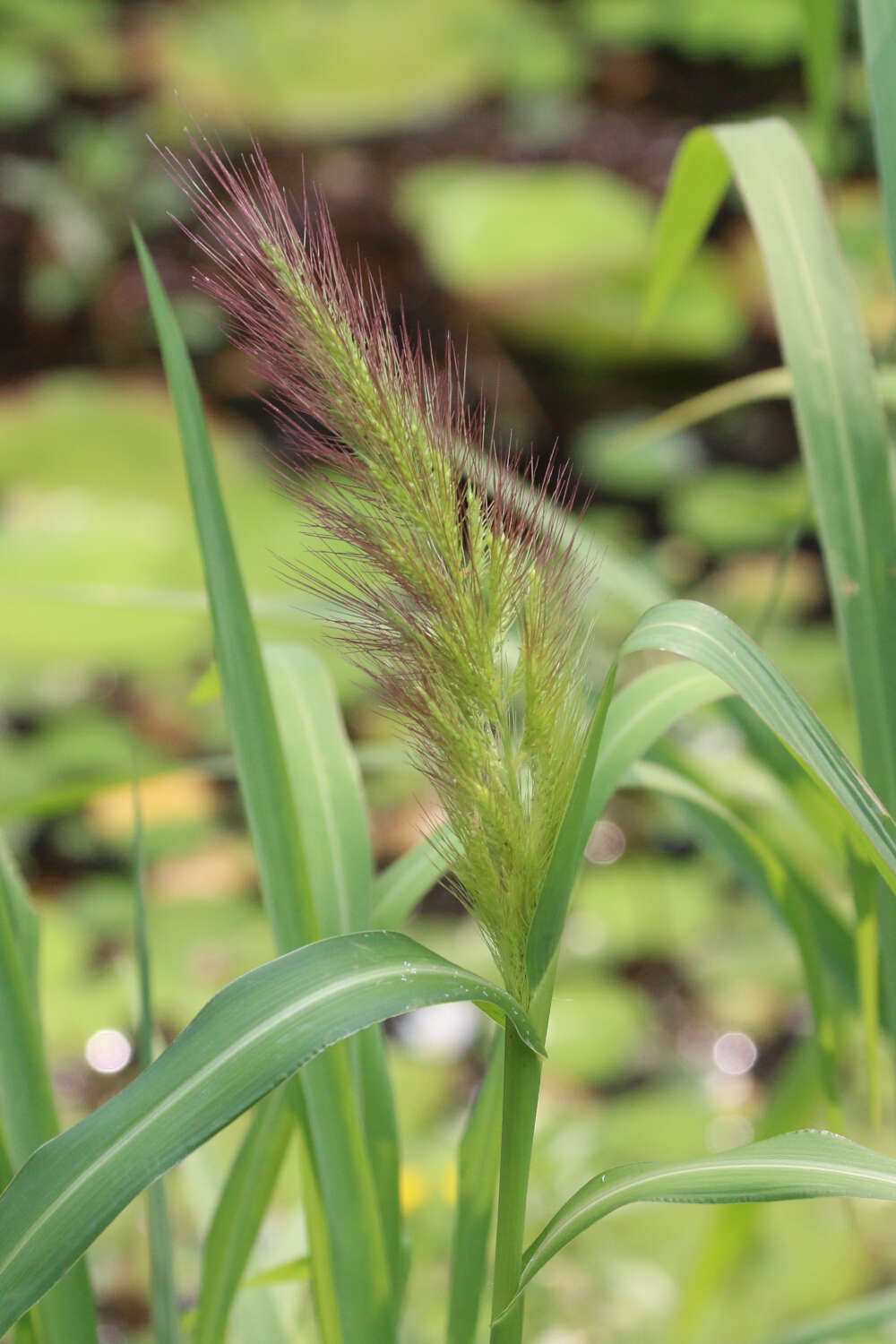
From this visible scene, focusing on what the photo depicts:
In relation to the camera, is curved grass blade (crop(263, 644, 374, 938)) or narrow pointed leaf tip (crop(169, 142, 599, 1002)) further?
curved grass blade (crop(263, 644, 374, 938))

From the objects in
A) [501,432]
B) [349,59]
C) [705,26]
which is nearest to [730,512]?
[501,432]

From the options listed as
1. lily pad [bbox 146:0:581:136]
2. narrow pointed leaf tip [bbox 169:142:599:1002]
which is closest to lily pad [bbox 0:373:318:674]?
lily pad [bbox 146:0:581:136]

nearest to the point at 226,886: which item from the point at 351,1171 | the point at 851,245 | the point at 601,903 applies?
the point at 601,903

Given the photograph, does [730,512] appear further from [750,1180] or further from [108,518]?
[750,1180]

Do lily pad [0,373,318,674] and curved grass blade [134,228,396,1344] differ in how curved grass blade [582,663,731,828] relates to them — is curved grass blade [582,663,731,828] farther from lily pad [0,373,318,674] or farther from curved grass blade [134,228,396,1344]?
lily pad [0,373,318,674]

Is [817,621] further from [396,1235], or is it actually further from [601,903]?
[396,1235]

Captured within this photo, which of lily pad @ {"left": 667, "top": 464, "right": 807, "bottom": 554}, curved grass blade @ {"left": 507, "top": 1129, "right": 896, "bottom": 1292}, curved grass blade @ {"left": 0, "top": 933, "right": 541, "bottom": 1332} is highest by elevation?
lily pad @ {"left": 667, "top": 464, "right": 807, "bottom": 554}

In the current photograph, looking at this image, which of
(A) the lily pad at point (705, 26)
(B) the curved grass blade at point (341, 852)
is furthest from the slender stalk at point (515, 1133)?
(A) the lily pad at point (705, 26)
